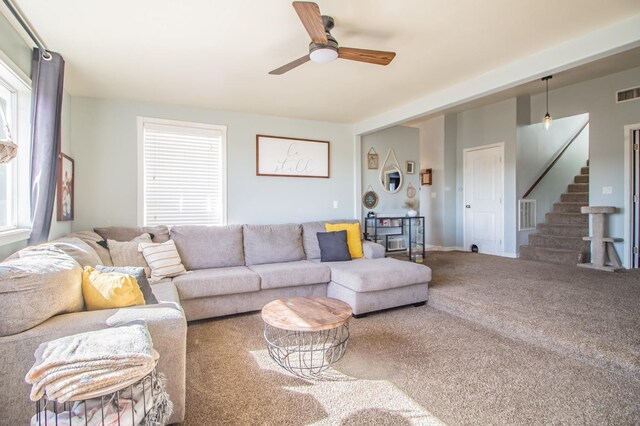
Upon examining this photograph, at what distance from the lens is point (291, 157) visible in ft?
15.1

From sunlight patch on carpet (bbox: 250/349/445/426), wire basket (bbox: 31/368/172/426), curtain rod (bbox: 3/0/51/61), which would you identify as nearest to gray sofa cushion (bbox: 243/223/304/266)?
sunlight patch on carpet (bbox: 250/349/445/426)

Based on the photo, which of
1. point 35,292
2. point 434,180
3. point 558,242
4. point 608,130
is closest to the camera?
point 35,292

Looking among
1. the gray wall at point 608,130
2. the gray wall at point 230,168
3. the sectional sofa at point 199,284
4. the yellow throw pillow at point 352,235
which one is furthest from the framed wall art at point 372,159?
the gray wall at point 608,130

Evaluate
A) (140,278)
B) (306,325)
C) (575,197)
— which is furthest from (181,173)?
(575,197)

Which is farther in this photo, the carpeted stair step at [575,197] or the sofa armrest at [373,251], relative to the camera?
the carpeted stair step at [575,197]

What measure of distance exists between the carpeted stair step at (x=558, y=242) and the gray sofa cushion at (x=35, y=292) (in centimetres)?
648

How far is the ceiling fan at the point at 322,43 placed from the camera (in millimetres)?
1795

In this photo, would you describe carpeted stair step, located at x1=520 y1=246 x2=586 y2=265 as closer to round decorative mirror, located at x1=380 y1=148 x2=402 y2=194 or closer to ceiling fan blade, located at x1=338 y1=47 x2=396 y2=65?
round decorative mirror, located at x1=380 y1=148 x2=402 y2=194

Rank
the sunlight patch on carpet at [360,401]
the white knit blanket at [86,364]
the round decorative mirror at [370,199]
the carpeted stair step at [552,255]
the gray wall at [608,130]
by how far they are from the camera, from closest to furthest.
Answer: the white knit blanket at [86,364] < the sunlight patch on carpet at [360,401] < the gray wall at [608,130] < the carpeted stair step at [552,255] < the round decorative mirror at [370,199]

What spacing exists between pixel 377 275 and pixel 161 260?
6.88 ft

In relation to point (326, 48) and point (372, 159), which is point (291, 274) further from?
→ point (372, 159)

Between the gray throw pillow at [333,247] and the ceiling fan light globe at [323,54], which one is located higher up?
the ceiling fan light globe at [323,54]

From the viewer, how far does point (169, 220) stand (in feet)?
13.0

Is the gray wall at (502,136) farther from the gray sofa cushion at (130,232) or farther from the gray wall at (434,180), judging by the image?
the gray sofa cushion at (130,232)
